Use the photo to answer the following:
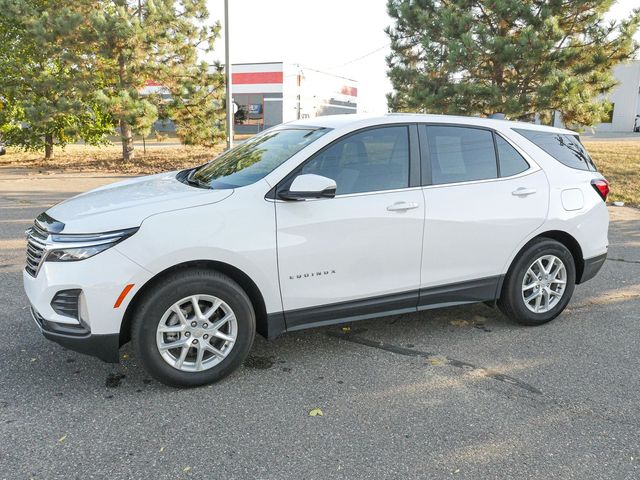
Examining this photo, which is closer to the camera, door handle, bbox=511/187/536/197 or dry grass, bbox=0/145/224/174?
door handle, bbox=511/187/536/197

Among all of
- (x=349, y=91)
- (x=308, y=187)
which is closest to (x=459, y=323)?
(x=308, y=187)

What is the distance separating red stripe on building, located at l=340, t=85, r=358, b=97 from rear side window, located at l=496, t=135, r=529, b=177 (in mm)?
61302

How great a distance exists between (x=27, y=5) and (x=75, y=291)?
598 inches

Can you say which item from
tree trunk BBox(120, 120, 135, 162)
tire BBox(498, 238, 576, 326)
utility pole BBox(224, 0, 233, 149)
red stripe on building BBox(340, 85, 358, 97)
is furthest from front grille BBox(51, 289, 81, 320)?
red stripe on building BBox(340, 85, 358, 97)

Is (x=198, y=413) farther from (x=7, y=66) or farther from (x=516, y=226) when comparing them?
(x=7, y=66)

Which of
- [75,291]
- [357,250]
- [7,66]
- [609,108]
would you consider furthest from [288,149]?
[7,66]

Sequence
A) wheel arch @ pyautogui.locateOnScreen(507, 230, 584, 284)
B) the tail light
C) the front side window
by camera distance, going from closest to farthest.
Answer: the front side window → wheel arch @ pyautogui.locateOnScreen(507, 230, 584, 284) → the tail light

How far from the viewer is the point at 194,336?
362cm

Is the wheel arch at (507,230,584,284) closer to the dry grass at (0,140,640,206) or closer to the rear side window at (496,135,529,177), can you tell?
the rear side window at (496,135,529,177)

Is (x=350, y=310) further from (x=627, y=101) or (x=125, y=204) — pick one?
(x=627, y=101)

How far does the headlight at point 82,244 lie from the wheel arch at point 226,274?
315 millimetres

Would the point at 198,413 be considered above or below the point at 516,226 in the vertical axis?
below

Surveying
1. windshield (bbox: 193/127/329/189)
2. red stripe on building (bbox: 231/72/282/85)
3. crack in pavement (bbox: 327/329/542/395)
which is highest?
red stripe on building (bbox: 231/72/282/85)

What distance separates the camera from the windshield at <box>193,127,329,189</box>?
4.06 meters
